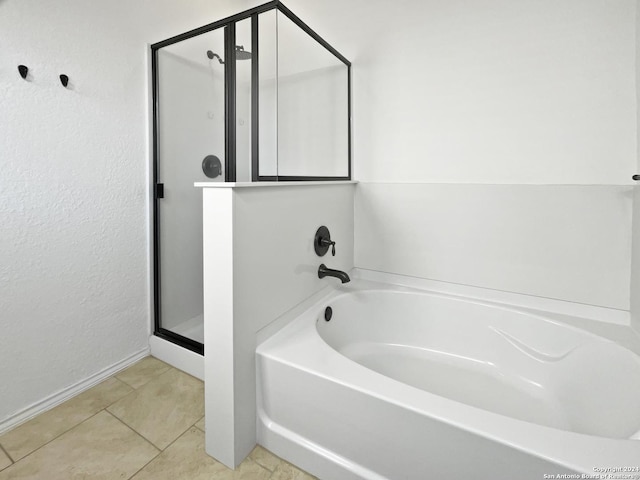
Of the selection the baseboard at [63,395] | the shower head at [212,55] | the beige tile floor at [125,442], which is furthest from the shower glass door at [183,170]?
the beige tile floor at [125,442]

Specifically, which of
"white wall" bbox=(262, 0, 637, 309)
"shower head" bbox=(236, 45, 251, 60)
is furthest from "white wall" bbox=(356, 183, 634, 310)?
"shower head" bbox=(236, 45, 251, 60)

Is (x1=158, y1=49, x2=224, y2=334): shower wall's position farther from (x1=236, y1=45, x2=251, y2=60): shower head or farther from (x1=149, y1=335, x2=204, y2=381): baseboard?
(x1=236, y1=45, x2=251, y2=60): shower head

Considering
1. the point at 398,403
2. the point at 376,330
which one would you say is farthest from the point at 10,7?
the point at 376,330

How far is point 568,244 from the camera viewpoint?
57.0 inches

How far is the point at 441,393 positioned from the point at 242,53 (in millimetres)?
1785

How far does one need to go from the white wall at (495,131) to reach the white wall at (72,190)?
4.07 feet

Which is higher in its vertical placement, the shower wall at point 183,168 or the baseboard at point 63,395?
the shower wall at point 183,168

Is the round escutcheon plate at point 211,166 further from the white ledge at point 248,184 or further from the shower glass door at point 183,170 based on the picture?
the white ledge at point 248,184

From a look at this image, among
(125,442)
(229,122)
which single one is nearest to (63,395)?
(125,442)

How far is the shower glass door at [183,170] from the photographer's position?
5.50 feet

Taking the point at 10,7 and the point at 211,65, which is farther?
the point at 211,65

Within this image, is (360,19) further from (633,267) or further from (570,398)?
(570,398)

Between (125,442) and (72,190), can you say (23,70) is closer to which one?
(72,190)

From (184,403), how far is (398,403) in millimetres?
1093
